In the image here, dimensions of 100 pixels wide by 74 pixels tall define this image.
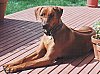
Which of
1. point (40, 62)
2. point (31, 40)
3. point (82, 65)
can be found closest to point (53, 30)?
point (40, 62)

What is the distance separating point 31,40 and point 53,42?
97 cm

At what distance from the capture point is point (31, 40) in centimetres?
368

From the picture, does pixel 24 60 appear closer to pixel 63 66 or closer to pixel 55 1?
pixel 63 66

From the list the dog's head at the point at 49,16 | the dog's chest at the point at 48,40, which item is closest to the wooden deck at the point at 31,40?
the dog's chest at the point at 48,40

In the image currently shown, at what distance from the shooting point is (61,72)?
2.61m

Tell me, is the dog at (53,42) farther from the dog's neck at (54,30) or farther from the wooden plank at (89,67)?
the wooden plank at (89,67)

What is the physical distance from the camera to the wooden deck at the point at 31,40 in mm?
2692

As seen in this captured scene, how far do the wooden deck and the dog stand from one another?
8 centimetres

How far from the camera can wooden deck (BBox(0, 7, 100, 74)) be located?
269cm

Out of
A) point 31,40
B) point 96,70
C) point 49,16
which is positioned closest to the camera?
point 49,16

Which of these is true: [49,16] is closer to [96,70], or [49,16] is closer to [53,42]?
[53,42]

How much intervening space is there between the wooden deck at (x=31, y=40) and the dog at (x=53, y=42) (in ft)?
0.25

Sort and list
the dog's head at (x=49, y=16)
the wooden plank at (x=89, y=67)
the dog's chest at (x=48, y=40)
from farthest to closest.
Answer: the dog's chest at (x=48, y=40)
the wooden plank at (x=89, y=67)
the dog's head at (x=49, y=16)

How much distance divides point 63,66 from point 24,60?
427 mm
